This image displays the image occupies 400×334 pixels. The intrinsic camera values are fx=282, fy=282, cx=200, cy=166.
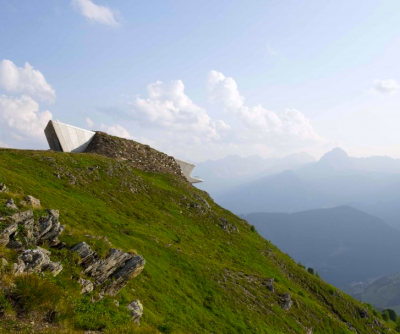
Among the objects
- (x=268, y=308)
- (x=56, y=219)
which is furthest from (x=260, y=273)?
(x=56, y=219)

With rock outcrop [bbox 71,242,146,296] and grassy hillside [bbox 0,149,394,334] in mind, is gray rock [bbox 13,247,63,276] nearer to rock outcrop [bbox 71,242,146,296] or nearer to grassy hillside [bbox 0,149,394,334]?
grassy hillside [bbox 0,149,394,334]

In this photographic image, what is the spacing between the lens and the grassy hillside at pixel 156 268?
15172 millimetres

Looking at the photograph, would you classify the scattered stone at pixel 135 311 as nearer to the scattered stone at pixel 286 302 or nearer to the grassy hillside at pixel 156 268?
the grassy hillside at pixel 156 268

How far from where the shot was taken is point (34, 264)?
622 inches

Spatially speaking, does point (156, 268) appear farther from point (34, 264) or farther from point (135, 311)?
point (34, 264)

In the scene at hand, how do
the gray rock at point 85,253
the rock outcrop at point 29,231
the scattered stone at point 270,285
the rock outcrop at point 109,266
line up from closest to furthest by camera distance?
the rock outcrop at point 29,231, the gray rock at point 85,253, the rock outcrop at point 109,266, the scattered stone at point 270,285

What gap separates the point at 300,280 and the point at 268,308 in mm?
29055

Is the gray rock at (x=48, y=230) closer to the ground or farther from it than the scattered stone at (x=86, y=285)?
farther from it

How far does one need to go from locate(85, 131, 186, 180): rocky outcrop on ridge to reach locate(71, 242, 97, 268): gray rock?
63.1m

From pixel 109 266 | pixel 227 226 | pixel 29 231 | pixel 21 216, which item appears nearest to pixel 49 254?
pixel 29 231

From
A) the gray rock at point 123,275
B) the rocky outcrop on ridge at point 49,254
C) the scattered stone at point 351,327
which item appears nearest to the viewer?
the rocky outcrop on ridge at point 49,254

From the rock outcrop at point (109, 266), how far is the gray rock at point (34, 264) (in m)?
2.86

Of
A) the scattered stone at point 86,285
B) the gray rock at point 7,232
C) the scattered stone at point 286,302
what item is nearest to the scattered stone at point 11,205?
the gray rock at point 7,232

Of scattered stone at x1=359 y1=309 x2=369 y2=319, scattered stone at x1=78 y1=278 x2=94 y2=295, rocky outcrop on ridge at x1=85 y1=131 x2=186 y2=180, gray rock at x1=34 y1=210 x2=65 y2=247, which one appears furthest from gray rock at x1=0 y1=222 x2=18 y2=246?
scattered stone at x1=359 y1=309 x2=369 y2=319
